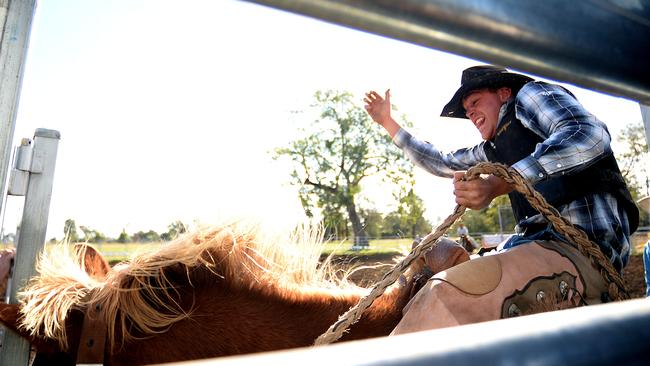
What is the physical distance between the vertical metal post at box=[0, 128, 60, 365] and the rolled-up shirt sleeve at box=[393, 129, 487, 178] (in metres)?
2.21

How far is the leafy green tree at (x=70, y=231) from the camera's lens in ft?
6.70

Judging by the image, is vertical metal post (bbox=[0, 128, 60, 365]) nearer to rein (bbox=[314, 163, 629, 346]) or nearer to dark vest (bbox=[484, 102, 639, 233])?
rein (bbox=[314, 163, 629, 346])

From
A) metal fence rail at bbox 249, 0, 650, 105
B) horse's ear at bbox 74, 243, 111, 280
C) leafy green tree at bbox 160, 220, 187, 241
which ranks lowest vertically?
horse's ear at bbox 74, 243, 111, 280

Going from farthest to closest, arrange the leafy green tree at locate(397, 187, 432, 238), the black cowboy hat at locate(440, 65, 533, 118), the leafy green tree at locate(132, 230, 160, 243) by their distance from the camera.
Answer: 1. the leafy green tree at locate(397, 187, 432, 238)
2. the black cowboy hat at locate(440, 65, 533, 118)
3. the leafy green tree at locate(132, 230, 160, 243)

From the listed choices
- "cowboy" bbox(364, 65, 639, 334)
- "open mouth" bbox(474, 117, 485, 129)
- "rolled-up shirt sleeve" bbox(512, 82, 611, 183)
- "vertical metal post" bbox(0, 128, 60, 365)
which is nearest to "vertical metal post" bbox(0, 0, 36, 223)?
"vertical metal post" bbox(0, 128, 60, 365)

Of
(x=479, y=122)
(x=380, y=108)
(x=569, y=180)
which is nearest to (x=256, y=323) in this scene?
(x=569, y=180)

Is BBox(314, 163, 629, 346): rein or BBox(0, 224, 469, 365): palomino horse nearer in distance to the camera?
BBox(314, 163, 629, 346): rein

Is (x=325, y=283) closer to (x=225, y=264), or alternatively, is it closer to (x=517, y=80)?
(x=225, y=264)

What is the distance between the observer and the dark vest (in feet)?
6.02

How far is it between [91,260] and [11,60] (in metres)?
0.90

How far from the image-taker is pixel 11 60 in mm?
1450

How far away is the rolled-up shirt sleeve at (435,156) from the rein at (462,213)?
4.92 feet

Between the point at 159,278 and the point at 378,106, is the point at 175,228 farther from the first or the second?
the point at 378,106

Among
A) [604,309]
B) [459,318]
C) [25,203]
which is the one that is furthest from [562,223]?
[25,203]
